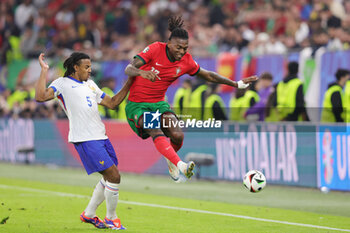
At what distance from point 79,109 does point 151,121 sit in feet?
3.97

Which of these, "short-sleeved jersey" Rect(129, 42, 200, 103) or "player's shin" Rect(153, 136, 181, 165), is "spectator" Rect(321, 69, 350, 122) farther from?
"player's shin" Rect(153, 136, 181, 165)

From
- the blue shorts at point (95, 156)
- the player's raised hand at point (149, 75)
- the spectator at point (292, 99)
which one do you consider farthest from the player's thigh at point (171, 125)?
the spectator at point (292, 99)

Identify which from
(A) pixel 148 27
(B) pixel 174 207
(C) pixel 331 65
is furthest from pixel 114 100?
(A) pixel 148 27

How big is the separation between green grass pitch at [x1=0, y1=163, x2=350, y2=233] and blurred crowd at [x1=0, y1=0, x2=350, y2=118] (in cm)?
442

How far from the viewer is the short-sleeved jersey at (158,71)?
30.5ft

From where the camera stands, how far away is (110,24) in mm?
26141

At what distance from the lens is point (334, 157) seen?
1304 centimetres


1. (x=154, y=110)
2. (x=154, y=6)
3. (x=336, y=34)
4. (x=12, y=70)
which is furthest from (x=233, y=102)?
(x=12, y=70)

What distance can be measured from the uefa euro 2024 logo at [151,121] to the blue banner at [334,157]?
4.62 m

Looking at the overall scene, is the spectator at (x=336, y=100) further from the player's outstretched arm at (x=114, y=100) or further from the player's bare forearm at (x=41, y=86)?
the player's bare forearm at (x=41, y=86)

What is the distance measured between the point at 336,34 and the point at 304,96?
1851 mm

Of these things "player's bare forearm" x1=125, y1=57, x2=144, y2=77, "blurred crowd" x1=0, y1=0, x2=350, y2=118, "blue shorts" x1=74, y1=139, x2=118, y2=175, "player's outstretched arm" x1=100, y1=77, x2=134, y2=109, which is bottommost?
"blue shorts" x1=74, y1=139, x2=118, y2=175

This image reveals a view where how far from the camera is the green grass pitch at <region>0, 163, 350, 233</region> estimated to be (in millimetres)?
9250

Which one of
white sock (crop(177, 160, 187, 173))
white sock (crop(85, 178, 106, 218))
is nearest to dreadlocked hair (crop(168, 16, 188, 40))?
white sock (crop(177, 160, 187, 173))
